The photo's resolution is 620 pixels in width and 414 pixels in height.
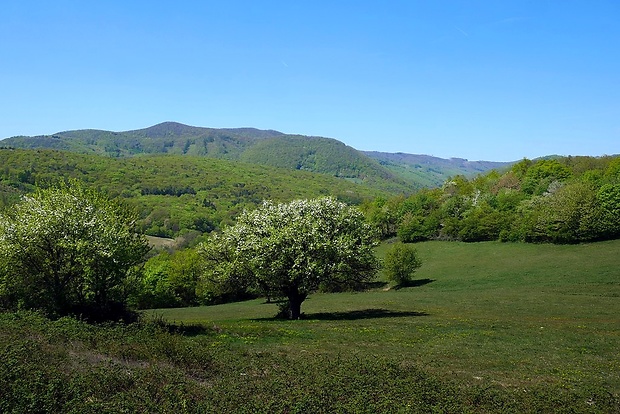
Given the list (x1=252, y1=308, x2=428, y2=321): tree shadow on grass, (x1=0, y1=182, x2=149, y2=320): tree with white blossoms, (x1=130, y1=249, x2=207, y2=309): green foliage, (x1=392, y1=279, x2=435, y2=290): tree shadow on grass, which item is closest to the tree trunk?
(x1=252, y1=308, x2=428, y2=321): tree shadow on grass

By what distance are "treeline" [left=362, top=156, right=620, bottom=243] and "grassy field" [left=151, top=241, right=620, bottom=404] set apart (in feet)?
49.8

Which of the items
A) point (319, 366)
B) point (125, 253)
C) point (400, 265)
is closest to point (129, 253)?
point (125, 253)

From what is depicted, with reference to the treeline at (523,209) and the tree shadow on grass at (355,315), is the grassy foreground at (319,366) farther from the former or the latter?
the treeline at (523,209)

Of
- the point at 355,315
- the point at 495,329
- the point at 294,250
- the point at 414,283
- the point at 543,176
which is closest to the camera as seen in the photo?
the point at 495,329

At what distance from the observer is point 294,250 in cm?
4212

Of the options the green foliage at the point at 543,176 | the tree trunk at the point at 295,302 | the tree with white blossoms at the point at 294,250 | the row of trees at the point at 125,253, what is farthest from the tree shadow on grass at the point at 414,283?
the green foliage at the point at 543,176

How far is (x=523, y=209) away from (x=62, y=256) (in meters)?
116

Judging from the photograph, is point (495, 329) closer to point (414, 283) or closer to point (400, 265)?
point (400, 265)

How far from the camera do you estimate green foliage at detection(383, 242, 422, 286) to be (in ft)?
299

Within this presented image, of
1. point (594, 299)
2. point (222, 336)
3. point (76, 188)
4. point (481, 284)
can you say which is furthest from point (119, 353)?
point (481, 284)

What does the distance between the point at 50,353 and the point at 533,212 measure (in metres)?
114

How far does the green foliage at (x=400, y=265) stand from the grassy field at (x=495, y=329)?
8.40 m

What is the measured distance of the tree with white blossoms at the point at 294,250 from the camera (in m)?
42.0

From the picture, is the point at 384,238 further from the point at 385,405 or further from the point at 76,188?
the point at 385,405
